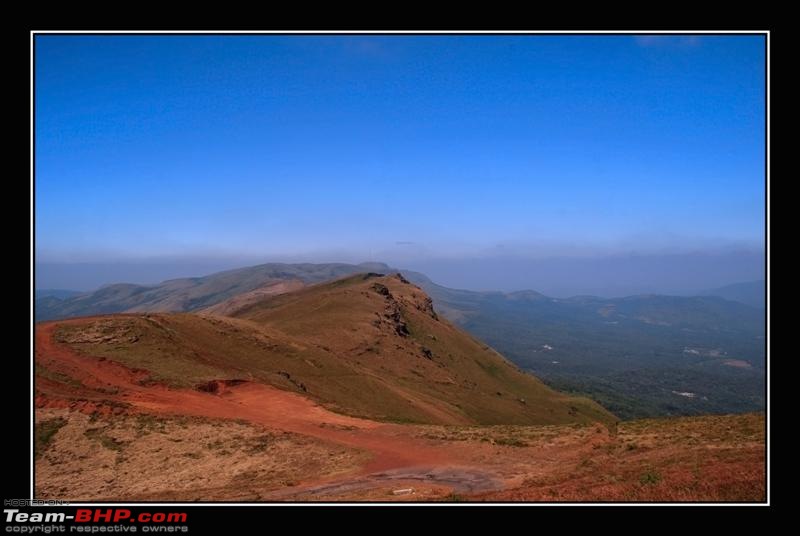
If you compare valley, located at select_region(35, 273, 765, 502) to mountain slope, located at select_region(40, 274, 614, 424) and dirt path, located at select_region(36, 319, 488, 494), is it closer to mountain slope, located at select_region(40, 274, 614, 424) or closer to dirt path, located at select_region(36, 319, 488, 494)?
dirt path, located at select_region(36, 319, 488, 494)

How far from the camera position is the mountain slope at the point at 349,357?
39156 millimetres

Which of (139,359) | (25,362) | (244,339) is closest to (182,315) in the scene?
(244,339)

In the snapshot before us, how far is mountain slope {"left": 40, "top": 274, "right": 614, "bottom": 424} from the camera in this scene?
1542 inches

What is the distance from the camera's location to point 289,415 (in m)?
32.6

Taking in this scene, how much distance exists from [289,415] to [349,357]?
28.4 metres

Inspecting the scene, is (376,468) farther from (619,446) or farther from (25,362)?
(25,362)

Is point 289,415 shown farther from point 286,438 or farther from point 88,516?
point 88,516

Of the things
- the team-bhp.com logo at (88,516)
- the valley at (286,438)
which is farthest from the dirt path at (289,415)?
the team-bhp.com logo at (88,516)

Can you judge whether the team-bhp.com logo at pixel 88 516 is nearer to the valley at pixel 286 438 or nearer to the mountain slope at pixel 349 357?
the valley at pixel 286 438

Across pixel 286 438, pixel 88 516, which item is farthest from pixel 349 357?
pixel 88 516

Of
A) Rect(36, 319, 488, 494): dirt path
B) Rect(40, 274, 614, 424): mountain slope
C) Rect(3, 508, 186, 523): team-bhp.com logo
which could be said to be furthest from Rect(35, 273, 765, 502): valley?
Rect(3, 508, 186, 523): team-bhp.com logo

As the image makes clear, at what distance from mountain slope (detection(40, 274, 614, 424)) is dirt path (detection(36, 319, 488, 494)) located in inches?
50.4

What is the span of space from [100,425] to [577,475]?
81.9 ft

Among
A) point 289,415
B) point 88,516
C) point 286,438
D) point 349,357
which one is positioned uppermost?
point 88,516
